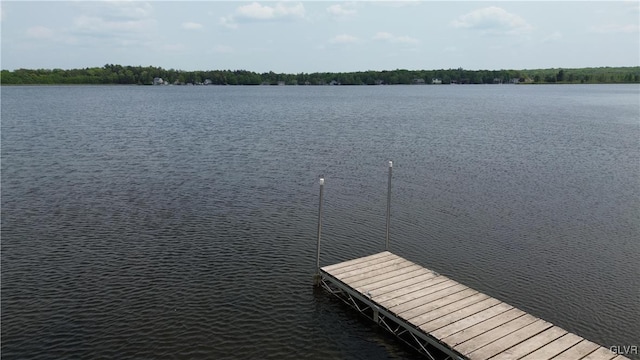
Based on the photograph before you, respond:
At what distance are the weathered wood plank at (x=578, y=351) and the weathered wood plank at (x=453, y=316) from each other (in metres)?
2.93

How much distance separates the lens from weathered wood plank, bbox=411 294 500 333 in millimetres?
14734

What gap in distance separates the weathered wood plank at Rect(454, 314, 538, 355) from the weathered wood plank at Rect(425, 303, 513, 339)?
588mm

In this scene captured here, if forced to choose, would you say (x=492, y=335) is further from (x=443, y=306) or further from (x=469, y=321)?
(x=443, y=306)

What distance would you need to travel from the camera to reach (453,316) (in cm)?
1530

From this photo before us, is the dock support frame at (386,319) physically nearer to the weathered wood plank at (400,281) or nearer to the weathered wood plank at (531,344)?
the weathered wood plank at (400,281)

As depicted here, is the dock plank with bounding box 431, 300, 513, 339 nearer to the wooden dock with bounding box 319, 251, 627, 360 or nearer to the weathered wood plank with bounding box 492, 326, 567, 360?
the wooden dock with bounding box 319, 251, 627, 360

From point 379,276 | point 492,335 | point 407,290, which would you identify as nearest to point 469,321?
point 492,335

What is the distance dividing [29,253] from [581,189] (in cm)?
3568

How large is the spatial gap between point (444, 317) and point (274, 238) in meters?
11.8

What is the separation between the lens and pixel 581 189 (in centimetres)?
3512

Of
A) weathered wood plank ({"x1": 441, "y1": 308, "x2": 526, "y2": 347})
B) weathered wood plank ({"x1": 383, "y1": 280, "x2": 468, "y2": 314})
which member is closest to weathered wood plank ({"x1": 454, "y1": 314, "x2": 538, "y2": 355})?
weathered wood plank ({"x1": 441, "y1": 308, "x2": 526, "y2": 347})

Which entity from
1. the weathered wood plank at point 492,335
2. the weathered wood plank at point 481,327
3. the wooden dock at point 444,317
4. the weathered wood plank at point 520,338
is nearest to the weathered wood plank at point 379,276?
the wooden dock at point 444,317

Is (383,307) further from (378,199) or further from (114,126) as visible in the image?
(114,126)

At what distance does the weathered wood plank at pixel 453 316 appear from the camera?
1473 centimetres
